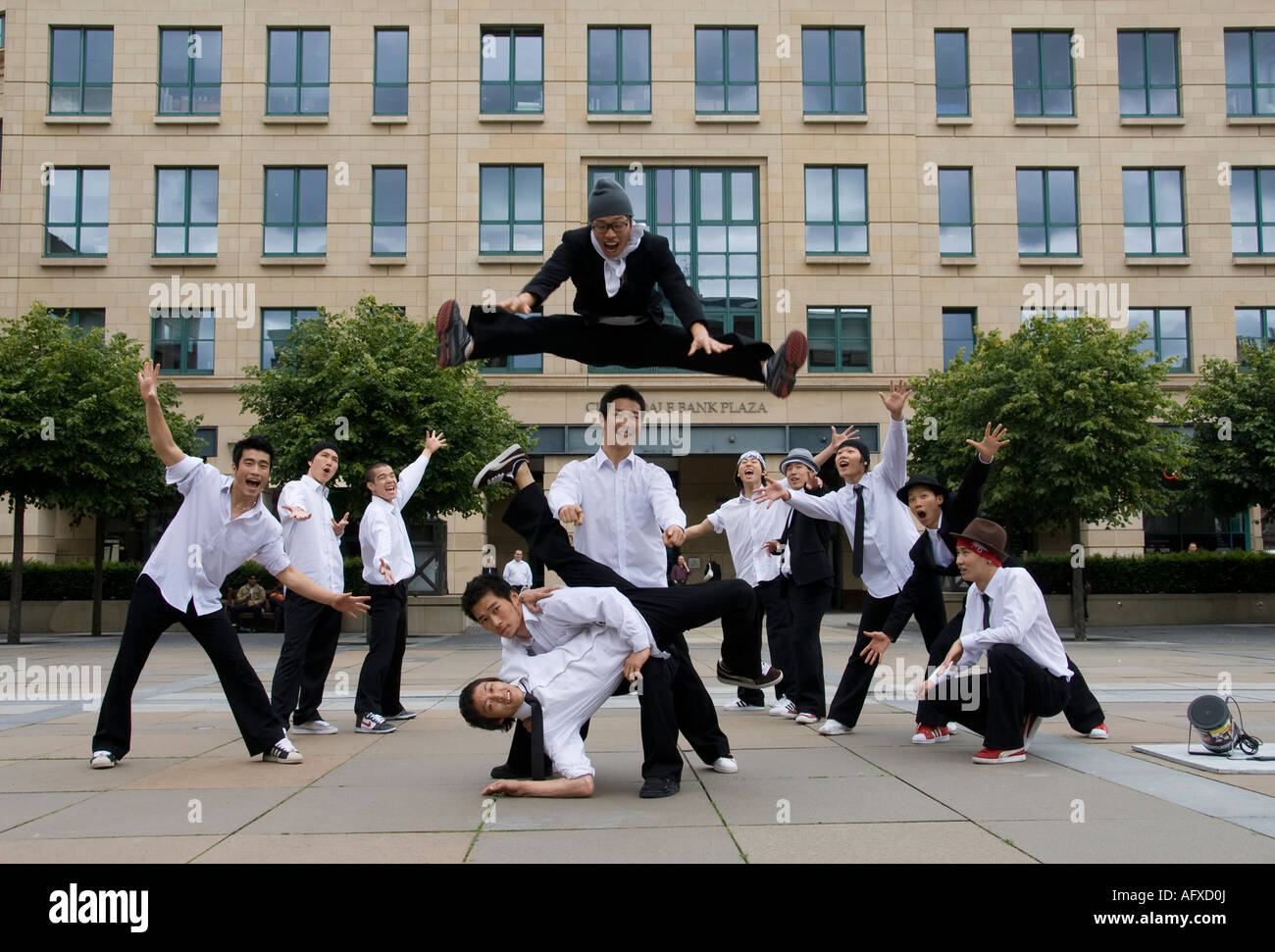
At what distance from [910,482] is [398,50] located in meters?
28.0

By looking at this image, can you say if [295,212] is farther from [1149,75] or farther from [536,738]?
[536,738]

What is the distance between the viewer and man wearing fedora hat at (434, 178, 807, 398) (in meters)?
5.75

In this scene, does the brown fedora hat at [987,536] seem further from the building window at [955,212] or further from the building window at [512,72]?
the building window at [512,72]

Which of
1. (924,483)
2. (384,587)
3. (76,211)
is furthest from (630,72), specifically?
(924,483)

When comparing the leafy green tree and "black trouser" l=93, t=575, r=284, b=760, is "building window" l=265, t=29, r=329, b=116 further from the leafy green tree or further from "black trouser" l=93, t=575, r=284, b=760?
"black trouser" l=93, t=575, r=284, b=760

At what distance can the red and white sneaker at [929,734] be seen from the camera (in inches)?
278

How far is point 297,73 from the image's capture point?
101ft

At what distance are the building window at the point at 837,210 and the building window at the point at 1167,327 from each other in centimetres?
851

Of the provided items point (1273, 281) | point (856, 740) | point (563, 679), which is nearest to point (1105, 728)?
point (856, 740)

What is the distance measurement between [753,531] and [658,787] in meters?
4.56

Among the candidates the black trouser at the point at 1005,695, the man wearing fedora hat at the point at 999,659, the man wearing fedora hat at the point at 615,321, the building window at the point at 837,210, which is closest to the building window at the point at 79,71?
the building window at the point at 837,210

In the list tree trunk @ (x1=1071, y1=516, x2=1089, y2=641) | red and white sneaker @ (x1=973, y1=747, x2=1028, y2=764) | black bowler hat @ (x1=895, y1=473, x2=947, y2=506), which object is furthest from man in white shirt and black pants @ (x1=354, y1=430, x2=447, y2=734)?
tree trunk @ (x1=1071, y1=516, x2=1089, y2=641)

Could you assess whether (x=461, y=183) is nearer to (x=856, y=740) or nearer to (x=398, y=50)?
(x=398, y=50)

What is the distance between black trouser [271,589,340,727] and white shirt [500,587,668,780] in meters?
2.75
